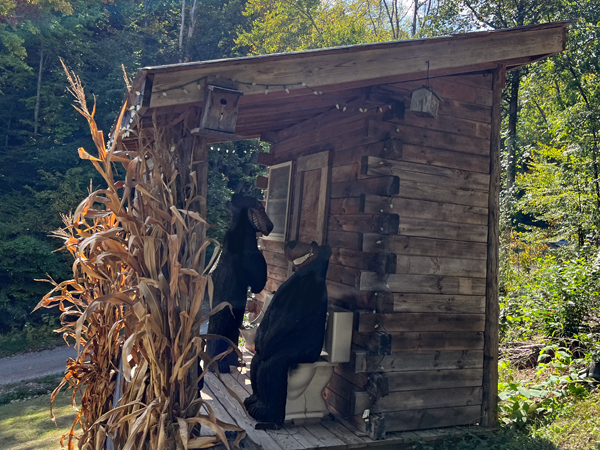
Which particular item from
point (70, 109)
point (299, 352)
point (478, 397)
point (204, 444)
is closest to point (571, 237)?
point (478, 397)

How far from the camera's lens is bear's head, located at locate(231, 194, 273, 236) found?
470 centimetres

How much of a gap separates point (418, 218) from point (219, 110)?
6.87 ft

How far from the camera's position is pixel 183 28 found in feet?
66.8

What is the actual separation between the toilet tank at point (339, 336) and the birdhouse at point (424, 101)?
177 cm

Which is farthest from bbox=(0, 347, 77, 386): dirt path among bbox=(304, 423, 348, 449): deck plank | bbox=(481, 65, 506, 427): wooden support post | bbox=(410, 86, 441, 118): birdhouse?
bbox=(410, 86, 441, 118): birdhouse

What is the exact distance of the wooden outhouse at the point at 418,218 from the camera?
13.3 ft

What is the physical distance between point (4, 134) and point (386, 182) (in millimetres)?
15879

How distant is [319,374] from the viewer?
417 centimetres

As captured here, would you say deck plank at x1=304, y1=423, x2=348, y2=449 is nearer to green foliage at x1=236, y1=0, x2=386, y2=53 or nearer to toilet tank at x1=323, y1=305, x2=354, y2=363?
toilet tank at x1=323, y1=305, x2=354, y2=363

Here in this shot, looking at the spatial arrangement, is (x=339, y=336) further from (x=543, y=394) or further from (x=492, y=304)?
(x=543, y=394)

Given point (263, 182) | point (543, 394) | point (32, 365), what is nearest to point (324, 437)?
point (543, 394)

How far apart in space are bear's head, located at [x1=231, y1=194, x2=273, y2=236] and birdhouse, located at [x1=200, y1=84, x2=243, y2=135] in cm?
169

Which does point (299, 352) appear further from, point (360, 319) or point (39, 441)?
point (39, 441)

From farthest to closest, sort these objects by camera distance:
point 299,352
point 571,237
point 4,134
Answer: point 4,134, point 571,237, point 299,352
